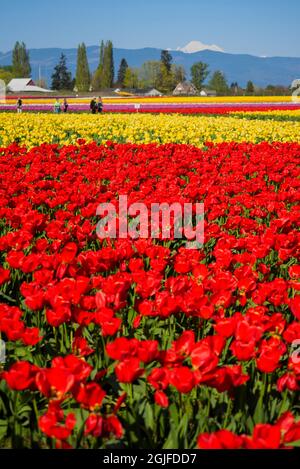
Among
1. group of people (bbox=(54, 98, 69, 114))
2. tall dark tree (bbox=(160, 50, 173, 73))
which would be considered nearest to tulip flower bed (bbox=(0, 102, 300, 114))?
group of people (bbox=(54, 98, 69, 114))

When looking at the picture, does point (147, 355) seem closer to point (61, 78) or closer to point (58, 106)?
point (58, 106)

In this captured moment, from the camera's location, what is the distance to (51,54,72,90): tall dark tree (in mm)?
137625

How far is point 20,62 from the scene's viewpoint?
144 meters

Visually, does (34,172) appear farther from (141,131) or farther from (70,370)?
(141,131)

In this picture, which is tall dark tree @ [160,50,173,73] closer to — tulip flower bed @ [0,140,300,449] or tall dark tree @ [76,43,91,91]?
tall dark tree @ [76,43,91,91]

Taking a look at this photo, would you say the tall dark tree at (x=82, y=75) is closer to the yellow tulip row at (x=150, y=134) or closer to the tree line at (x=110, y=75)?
the tree line at (x=110, y=75)

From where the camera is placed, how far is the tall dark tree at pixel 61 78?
13762 centimetres

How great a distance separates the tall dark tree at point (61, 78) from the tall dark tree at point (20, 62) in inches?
317

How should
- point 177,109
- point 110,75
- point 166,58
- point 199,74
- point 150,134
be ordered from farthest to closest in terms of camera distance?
point 166,58
point 199,74
point 110,75
point 177,109
point 150,134

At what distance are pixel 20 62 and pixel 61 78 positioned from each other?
1243 centimetres

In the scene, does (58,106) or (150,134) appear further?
(58,106)
